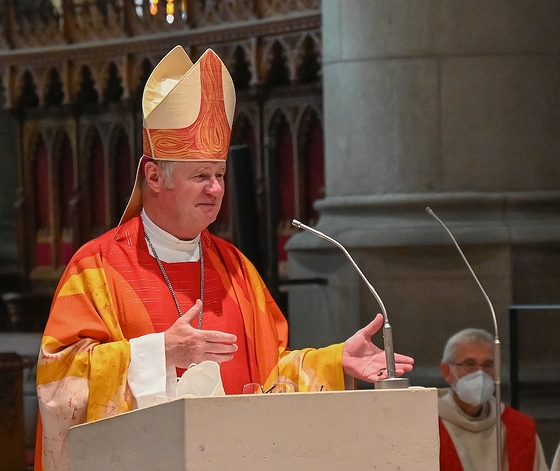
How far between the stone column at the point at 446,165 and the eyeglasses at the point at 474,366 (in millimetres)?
1049

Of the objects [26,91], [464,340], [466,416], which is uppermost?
[26,91]

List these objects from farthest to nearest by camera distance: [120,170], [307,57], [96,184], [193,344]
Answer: [96,184]
[120,170]
[307,57]
[193,344]

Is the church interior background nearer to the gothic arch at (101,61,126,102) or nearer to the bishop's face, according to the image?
the gothic arch at (101,61,126,102)

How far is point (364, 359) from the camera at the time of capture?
3395mm

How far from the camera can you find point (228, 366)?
11.9 ft

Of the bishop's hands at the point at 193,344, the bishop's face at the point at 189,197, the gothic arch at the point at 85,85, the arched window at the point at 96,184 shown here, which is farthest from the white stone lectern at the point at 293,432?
the arched window at the point at 96,184

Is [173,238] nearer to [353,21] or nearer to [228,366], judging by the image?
[228,366]

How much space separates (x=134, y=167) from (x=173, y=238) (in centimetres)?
614

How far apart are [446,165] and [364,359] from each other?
3.21 m

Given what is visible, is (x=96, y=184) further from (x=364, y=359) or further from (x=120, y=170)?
(x=364, y=359)

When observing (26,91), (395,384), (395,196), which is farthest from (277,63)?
(395,384)

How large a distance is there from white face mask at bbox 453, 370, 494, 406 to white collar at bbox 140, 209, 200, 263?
1.85m

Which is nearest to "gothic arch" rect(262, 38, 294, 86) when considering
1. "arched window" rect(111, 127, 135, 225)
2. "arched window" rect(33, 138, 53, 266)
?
"arched window" rect(111, 127, 135, 225)

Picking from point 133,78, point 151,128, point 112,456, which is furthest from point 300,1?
point 112,456
